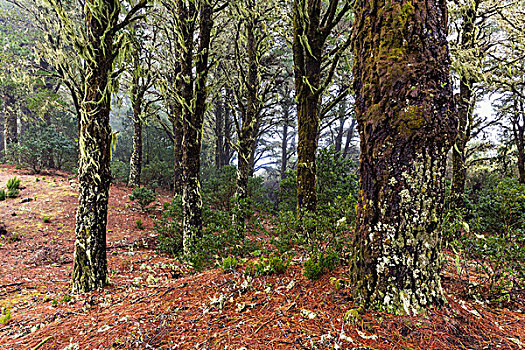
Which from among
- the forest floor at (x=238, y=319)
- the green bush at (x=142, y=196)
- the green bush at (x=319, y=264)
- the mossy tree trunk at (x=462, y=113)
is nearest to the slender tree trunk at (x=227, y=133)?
the green bush at (x=142, y=196)

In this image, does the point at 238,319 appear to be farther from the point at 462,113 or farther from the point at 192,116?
the point at 462,113

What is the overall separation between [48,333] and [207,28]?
5287mm

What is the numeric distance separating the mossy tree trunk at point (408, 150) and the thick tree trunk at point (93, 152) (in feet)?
11.3

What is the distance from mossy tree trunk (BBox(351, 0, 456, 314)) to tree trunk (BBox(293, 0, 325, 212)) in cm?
238

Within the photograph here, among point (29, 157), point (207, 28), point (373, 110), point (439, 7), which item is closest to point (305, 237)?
point (373, 110)

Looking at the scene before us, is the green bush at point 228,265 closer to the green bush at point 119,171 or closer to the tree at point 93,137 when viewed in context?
the tree at point 93,137

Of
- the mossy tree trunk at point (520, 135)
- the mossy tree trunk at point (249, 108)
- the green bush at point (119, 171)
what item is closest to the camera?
the mossy tree trunk at point (249, 108)

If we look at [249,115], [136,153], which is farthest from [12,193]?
[249,115]

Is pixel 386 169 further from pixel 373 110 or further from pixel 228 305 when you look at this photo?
pixel 228 305

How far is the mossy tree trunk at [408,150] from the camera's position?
68.2 inches

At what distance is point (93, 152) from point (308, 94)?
129 inches

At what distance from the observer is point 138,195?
9.43 meters

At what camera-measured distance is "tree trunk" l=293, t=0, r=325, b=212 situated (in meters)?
4.21

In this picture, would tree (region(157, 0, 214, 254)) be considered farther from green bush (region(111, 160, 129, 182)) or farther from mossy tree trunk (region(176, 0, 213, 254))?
green bush (region(111, 160, 129, 182))
